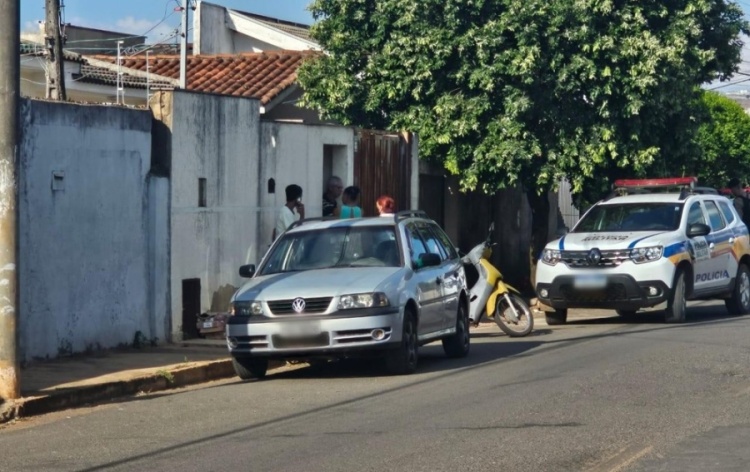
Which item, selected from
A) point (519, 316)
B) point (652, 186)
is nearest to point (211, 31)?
point (652, 186)

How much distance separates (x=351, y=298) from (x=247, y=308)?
3.49ft

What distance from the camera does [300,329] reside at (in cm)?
1166

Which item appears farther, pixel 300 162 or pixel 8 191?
pixel 300 162

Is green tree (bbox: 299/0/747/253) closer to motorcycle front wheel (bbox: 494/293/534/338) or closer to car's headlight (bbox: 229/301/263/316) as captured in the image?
motorcycle front wheel (bbox: 494/293/534/338)

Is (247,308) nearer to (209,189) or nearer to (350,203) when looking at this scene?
(209,189)

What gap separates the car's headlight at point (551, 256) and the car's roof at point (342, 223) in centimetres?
417

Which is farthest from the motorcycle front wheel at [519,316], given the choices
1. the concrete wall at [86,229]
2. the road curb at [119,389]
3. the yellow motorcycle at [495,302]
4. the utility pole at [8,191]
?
the utility pole at [8,191]

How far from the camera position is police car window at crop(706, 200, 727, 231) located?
60.8 feet

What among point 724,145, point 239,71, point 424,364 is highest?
point 239,71

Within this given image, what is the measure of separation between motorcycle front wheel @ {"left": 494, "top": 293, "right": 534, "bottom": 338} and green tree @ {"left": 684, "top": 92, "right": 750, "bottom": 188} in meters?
20.3

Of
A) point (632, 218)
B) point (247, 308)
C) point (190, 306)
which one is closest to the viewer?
point (247, 308)

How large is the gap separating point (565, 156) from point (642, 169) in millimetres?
1553

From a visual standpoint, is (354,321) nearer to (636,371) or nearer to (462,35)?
(636,371)

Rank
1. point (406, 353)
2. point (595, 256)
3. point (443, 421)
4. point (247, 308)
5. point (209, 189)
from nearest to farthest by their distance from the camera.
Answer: point (443, 421) < point (247, 308) < point (406, 353) < point (209, 189) < point (595, 256)
